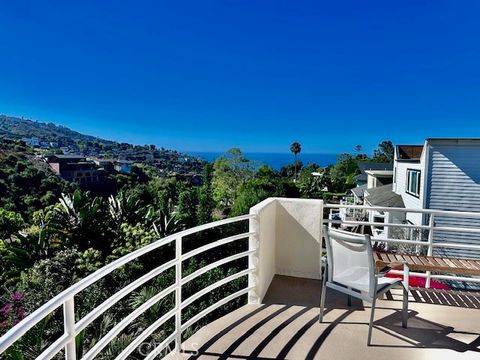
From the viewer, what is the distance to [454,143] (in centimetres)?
1117

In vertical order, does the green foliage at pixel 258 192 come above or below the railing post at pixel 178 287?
below

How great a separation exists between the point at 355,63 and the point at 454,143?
3652cm

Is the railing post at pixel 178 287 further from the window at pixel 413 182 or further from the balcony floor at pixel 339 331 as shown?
the window at pixel 413 182

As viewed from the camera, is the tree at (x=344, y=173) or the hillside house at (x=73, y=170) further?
the tree at (x=344, y=173)

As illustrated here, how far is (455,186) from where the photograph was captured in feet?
37.2

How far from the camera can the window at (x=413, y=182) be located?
Answer: 536 inches

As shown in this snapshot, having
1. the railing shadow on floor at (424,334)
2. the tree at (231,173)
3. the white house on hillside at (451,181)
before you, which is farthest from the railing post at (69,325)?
the tree at (231,173)

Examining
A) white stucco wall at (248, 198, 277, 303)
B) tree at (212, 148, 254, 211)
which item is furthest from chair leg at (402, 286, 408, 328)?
tree at (212, 148, 254, 211)

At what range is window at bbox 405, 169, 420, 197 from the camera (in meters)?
13.6

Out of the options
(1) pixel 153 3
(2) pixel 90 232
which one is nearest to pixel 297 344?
(2) pixel 90 232

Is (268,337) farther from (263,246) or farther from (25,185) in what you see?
(25,185)

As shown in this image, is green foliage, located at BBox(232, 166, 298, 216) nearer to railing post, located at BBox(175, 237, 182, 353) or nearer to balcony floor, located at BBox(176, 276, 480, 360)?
balcony floor, located at BBox(176, 276, 480, 360)

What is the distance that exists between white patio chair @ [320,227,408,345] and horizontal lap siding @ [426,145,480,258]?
9.38 metres

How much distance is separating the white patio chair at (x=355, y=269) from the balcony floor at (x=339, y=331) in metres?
0.21
